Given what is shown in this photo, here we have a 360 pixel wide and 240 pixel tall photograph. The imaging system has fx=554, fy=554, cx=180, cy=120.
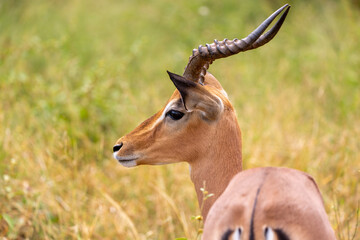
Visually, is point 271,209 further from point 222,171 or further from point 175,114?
point 175,114

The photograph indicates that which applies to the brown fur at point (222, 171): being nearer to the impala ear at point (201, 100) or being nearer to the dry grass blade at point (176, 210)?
the impala ear at point (201, 100)

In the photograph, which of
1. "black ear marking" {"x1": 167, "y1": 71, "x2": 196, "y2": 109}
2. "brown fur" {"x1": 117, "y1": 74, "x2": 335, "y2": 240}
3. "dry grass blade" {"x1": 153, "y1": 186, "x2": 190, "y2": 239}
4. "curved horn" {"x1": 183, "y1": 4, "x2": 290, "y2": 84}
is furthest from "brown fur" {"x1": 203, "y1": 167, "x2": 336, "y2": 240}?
"dry grass blade" {"x1": 153, "y1": 186, "x2": 190, "y2": 239}

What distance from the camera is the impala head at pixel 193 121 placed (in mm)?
2801

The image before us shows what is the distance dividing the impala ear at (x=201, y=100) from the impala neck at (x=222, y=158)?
79mm

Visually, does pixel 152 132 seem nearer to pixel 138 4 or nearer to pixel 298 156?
pixel 298 156

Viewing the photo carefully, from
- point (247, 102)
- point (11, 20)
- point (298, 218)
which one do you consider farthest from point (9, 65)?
point (298, 218)

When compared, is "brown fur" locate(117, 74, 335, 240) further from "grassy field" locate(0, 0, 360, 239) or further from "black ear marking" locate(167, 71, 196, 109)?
"grassy field" locate(0, 0, 360, 239)

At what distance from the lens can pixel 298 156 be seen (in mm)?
4871

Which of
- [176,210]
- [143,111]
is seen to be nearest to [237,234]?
[176,210]

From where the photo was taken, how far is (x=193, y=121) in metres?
2.96

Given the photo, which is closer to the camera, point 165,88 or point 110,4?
point 165,88

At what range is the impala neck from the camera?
287 cm

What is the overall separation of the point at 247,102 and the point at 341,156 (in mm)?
1650

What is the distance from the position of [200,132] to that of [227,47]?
47 cm
